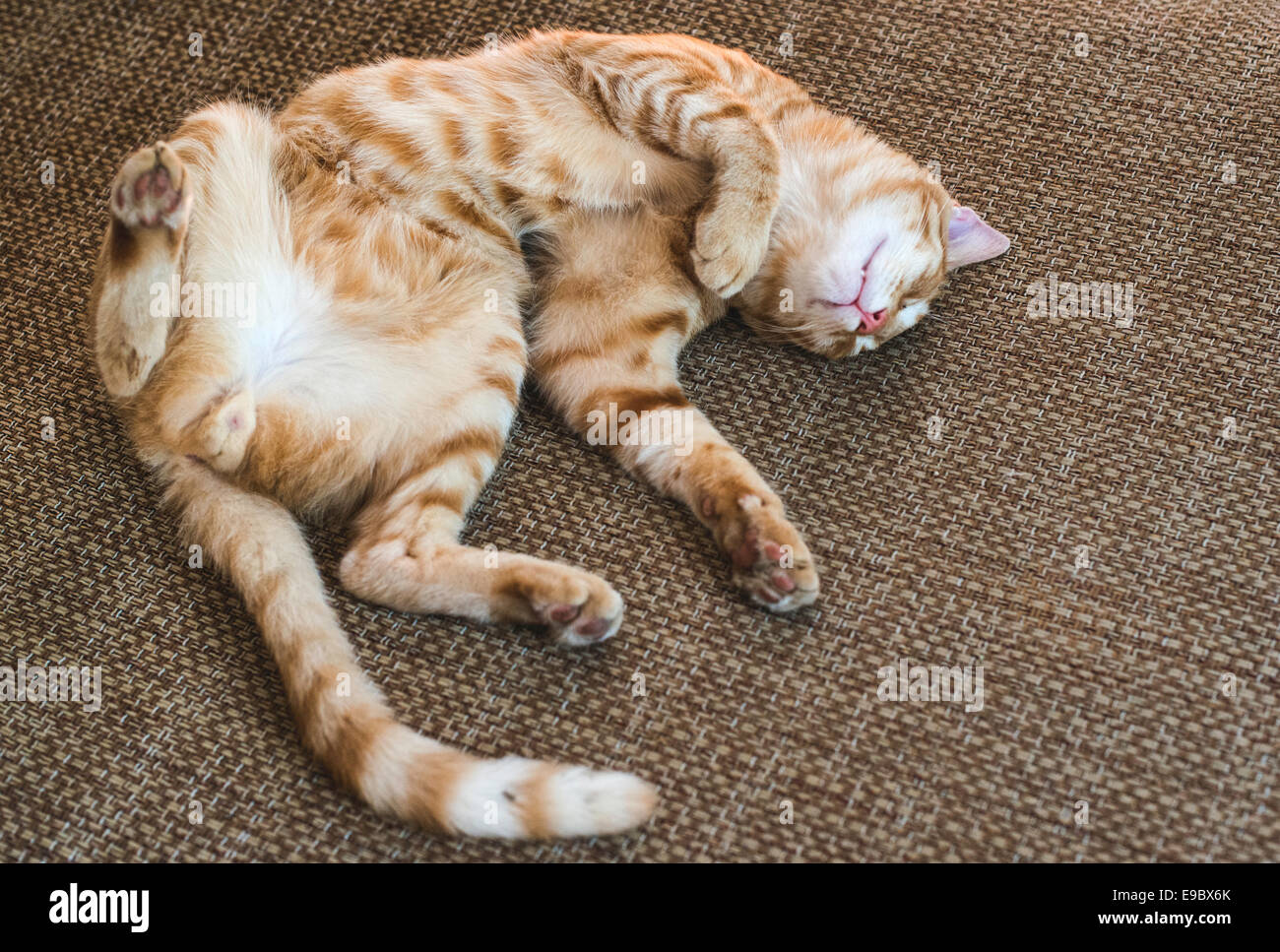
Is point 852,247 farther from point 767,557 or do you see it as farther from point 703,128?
point 767,557

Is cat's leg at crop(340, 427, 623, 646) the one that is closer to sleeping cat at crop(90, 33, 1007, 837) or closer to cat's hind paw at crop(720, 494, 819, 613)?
sleeping cat at crop(90, 33, 1007, 837)

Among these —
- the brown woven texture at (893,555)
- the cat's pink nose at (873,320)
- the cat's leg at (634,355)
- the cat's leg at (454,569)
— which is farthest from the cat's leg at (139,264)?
the cat's pink nose at (873,320)

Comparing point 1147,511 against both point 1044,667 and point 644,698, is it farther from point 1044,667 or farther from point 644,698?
point 644,698

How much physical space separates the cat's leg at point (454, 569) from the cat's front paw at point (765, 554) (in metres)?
0.17

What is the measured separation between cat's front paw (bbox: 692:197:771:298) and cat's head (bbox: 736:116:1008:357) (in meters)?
0.09

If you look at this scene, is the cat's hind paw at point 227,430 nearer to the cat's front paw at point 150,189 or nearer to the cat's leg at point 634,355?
the cat's front paw at point 150,189

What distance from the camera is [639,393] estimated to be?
175 cm

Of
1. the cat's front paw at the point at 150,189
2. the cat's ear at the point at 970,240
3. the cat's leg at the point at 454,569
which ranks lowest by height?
the cat's leg at the point at 454,569

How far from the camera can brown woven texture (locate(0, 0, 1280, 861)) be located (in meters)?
1.38

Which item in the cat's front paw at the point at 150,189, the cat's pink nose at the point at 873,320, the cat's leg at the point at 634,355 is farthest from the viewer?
the cat's pink nose at the point at 873,320

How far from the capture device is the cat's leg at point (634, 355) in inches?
64.6

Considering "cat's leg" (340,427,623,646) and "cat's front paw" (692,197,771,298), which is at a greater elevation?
"cat's front paw" (692,197,771,298)

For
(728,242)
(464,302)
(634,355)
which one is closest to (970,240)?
(728,242)

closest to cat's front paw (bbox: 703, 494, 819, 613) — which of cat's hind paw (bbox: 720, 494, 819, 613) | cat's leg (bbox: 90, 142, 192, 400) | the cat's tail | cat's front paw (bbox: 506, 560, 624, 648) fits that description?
cat's hind paw (bbox: 720, 494, 819, 613)
